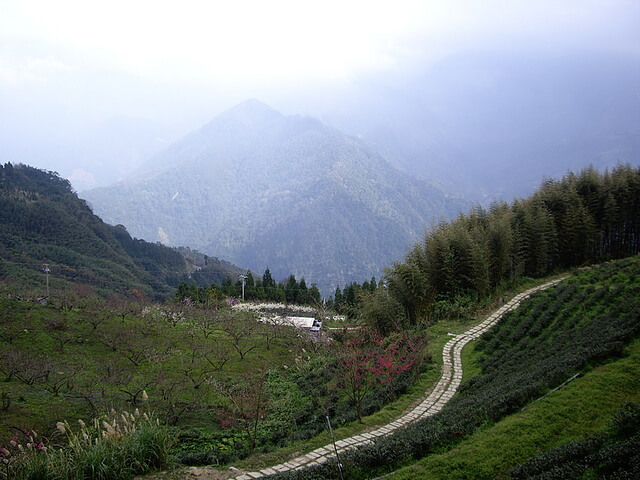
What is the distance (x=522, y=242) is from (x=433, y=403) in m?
14.7

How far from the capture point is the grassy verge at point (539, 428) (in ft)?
18.3

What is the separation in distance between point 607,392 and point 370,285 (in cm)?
4263

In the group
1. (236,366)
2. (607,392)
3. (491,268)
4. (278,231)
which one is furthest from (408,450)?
(278,231)

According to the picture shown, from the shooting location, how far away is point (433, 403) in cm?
1038

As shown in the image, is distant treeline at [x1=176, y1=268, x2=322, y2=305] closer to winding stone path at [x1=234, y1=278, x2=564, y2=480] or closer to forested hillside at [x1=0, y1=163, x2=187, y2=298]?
forested hillside at [x1=0, y1=163, x2=187, y2=298]

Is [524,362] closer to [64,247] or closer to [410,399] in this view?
[410,399]

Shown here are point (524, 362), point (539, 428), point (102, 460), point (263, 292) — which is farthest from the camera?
point (263, 292)

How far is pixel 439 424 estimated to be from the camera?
724 centimetres

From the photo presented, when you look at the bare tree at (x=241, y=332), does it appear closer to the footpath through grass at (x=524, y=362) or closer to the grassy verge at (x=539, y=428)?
the footpath through grass at (x=524, y=362)

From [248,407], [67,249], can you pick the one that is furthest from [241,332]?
[67,249]

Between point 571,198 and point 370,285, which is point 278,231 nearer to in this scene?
point 370,285

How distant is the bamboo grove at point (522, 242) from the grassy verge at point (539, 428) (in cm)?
1085

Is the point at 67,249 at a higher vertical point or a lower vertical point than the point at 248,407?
higher

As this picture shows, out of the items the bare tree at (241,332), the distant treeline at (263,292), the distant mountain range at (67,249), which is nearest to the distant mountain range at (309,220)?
the distant mountain range at (67,249)
